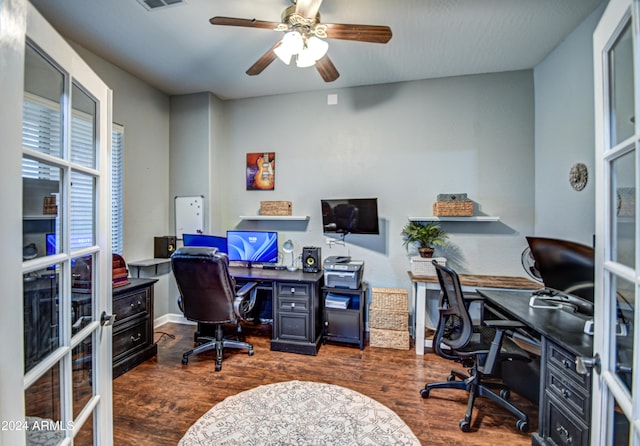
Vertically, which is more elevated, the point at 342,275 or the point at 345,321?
the point at 342,275

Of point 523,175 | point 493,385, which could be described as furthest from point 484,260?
point 493,385

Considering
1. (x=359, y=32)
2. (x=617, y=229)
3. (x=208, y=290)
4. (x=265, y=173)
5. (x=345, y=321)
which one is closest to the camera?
(x=617, y=229)

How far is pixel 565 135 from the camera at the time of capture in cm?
256

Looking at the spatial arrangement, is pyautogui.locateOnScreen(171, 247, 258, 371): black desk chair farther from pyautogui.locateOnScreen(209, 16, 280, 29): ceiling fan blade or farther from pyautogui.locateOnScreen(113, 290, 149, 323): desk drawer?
pyautogui.locateOnScreen(209, 16, 280, 29): ceiling fan blade

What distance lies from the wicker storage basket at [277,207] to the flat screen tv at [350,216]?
49cm

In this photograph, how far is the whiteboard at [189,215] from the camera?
3658mm

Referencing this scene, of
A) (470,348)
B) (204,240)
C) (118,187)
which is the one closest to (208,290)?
(204,240)

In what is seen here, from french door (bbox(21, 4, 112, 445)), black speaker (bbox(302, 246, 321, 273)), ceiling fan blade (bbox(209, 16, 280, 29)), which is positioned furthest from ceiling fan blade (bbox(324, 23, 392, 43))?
black speaker (bbox(302, 246, 321, 273))

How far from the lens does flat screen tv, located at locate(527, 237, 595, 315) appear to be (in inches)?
63.9

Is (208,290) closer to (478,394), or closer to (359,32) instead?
(478,394)

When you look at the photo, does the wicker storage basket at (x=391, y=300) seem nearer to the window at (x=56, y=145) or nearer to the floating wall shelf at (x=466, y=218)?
the floating wall shelf at (x=466, y=218)

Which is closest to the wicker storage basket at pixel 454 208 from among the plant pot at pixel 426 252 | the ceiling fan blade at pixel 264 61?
the plant pot at pixel 426 252

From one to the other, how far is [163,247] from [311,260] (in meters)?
1.89

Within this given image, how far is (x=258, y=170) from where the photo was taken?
3838 mm
